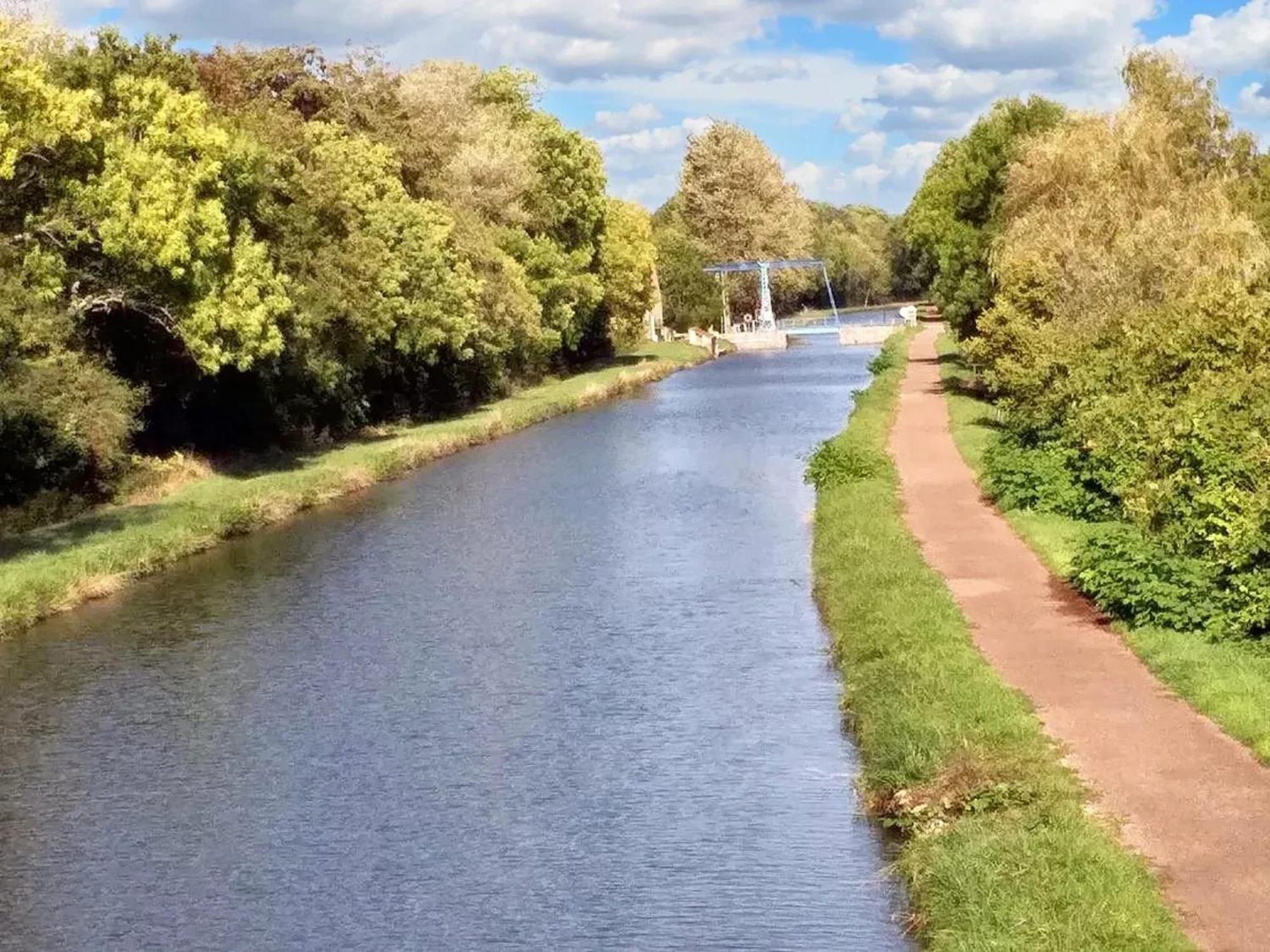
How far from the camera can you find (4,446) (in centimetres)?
3588

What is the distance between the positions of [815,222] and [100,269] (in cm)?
15075

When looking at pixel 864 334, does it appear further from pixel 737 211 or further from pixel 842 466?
pixel 842 466

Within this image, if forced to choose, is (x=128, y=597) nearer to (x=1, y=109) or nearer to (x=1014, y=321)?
(x=1, y=109)

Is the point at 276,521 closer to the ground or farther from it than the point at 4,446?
closer to the ground

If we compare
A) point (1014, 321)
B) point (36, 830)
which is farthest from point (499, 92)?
point (36, 830)

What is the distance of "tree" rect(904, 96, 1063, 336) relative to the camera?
6088cm

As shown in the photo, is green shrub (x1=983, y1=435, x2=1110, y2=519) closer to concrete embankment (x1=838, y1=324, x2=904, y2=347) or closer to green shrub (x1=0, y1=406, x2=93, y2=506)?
green shrub (x1=0, y1=406, x2=93, y2=506)

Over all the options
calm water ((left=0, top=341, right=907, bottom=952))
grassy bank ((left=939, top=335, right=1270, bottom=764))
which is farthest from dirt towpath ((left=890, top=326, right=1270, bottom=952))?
calm water ((left=0, top=341, right=907, bottom=952))

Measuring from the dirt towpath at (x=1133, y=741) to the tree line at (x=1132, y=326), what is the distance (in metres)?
1.19

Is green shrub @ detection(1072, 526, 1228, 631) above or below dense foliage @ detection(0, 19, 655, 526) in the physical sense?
below

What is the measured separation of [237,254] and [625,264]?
56183 millimetres

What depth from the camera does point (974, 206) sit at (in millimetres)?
64250

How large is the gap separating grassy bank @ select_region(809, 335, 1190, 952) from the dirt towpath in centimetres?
32

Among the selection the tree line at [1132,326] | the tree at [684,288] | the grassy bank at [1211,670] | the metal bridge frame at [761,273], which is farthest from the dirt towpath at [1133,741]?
the tree at [684,288]
